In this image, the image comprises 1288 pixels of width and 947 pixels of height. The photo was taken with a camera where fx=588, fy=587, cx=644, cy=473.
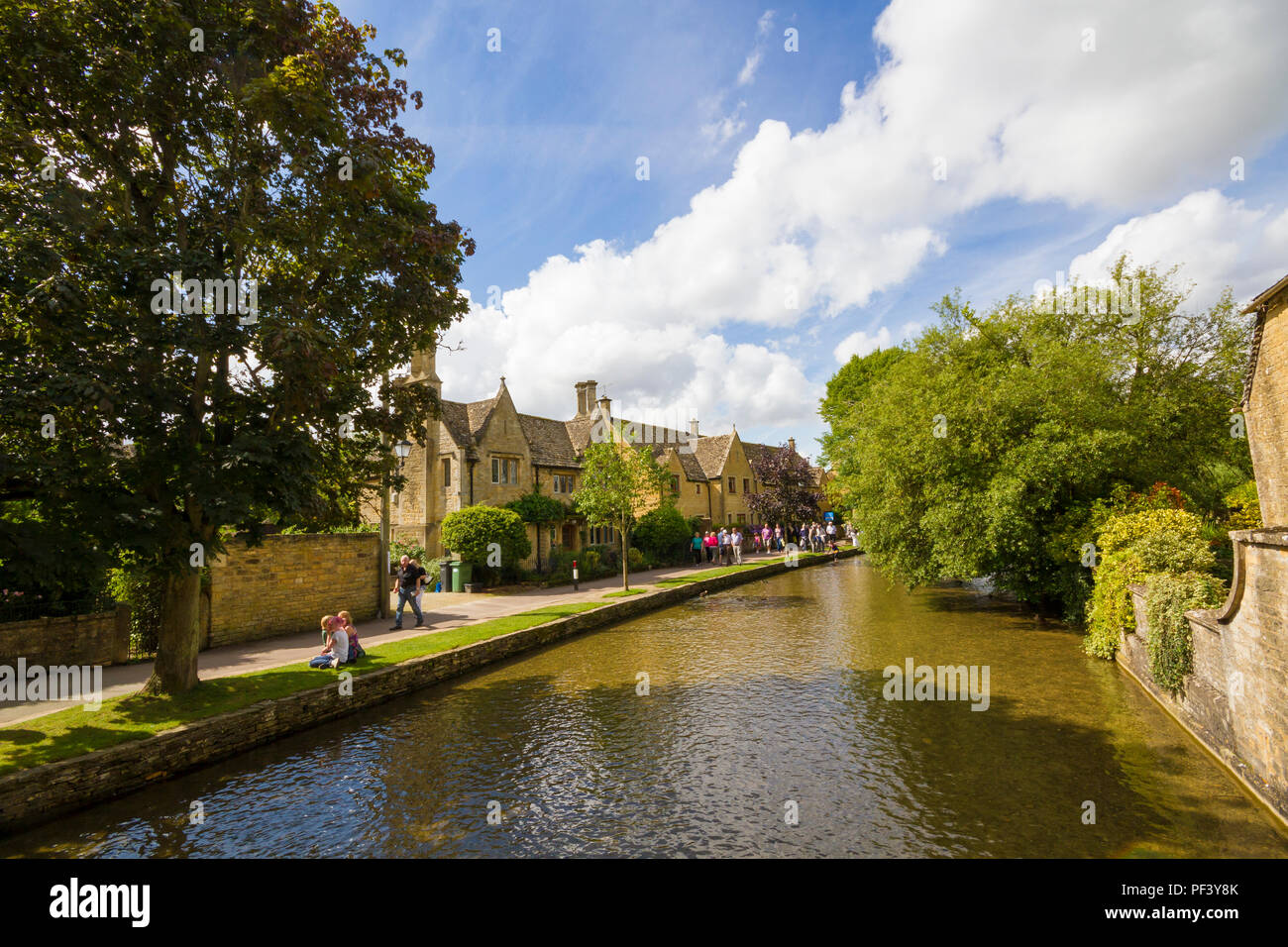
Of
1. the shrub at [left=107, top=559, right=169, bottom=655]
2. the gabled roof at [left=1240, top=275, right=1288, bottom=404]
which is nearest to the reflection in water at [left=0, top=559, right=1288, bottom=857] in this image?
the shrub at [left=107, top=559, right=169, bottom=655]

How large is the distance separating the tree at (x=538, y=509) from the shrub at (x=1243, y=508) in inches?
1059

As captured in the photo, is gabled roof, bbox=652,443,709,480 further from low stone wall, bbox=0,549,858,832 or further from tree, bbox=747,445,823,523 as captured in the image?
low stone wall, bbox=0,549,858,832

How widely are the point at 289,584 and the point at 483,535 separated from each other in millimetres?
8807

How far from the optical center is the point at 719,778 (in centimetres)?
818

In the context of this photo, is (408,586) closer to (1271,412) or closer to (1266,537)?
(1266,537)

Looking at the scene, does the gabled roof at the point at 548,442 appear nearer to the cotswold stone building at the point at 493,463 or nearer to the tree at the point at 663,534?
the cotswold stone building at the point at 493,463

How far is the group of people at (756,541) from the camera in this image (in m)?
36.3

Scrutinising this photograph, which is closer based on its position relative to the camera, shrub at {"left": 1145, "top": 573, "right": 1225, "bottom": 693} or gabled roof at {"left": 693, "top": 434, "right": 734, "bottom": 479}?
shrub at {"left": 1145, "top": 573, "right": 1225, "bottom": 693}

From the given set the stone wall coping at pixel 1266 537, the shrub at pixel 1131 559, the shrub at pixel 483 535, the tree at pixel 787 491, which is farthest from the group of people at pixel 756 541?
the stone wall coping at pixel 1266 537

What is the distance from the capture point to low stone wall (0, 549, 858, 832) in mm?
7164

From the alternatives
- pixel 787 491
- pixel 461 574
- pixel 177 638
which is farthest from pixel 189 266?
pixel 787 491

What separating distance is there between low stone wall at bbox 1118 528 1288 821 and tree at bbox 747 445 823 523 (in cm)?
3207
